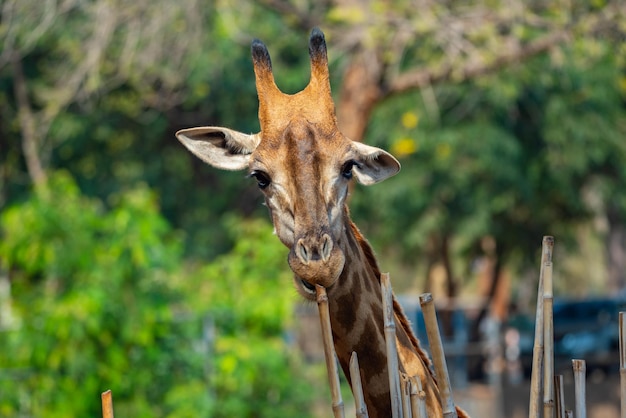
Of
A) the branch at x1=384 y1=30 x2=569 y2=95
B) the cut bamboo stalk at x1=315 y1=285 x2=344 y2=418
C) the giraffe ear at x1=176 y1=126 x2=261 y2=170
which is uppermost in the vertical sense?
the branch at x1=384 y1=30 x2=569 y2=95

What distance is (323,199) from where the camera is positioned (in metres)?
3.94

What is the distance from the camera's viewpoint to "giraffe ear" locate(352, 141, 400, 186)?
4.21 meters

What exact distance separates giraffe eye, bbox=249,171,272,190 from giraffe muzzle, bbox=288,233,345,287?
376 mm

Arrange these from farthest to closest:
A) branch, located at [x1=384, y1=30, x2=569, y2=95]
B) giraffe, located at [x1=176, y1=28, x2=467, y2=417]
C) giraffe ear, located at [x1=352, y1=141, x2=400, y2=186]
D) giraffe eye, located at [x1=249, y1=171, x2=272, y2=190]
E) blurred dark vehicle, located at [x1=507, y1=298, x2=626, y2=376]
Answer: blurred dark vehicle, located at [x1=507, y1=298, x2=626, y2=376] < branch, located at [x1=384, y1=30, x2=569, y2=95] < giraffe ear, located at [x1=352, y1=141, x2=400, y2=186] < giraffe eye, located at [x1=249, y1=171, x2=272, y2=190] < giraffe, located at [x1=176, y1=28, x2=467, y2=417]

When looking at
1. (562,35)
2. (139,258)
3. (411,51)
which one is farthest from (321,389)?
(411,51)

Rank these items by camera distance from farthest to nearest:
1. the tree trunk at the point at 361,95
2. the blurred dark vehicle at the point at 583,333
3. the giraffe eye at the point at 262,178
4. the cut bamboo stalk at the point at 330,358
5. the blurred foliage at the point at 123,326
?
the blurred dark vehicle at the point at 583,333, the tree trunk at the point at 361,95, the blurred foliage at the point at 123,326, the giraffe eye at the point at 262,178, the cut bamboo stalk at the point at 330,358

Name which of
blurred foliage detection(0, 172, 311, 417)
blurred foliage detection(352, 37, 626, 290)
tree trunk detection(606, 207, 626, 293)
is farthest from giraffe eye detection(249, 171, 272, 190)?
tree trunk detection(606, 207, 626, 293)

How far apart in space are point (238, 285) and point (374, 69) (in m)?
2.68

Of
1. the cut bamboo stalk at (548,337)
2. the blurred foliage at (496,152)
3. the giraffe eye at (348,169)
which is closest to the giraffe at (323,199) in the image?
the giraffe eye at (348,169)

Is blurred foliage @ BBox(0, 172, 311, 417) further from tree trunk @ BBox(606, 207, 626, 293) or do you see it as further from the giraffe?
tree trunk @ BBox(606, 207, 626, 293)

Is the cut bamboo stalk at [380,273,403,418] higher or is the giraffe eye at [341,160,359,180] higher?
the giraffe eye at [341,160,359,180]

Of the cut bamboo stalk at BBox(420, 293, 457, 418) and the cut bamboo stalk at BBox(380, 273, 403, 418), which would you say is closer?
the cut bamboo stalk at BBox(380, 273, 403, 418)

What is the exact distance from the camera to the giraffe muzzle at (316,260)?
12.3 feet

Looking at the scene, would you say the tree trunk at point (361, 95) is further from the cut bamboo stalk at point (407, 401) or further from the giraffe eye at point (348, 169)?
the cut bamboo stalk at point (407, 401)
